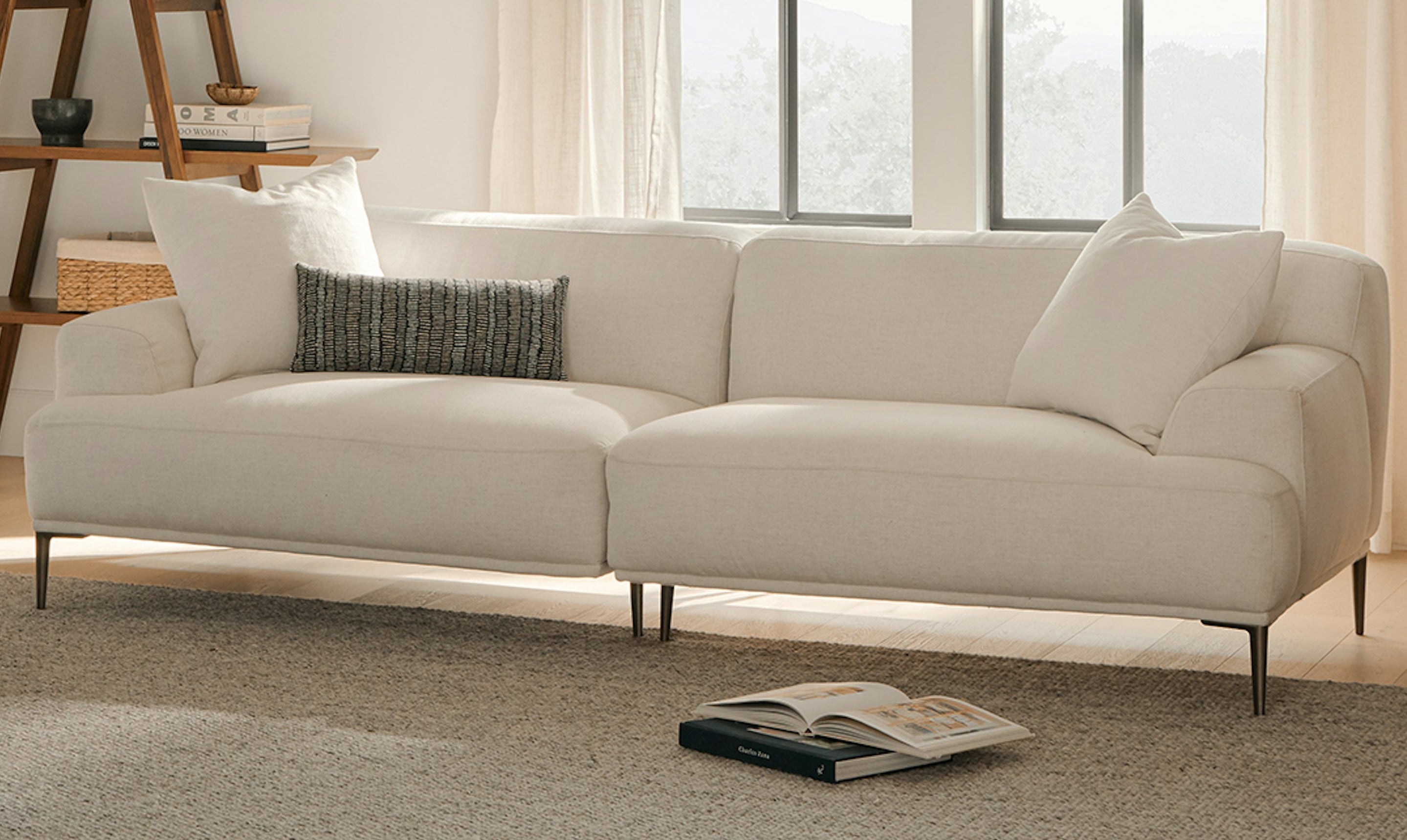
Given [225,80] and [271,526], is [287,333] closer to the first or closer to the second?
[271,526]

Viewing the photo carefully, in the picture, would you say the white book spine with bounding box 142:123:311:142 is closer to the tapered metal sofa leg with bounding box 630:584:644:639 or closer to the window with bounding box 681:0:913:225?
the window with bounding box 681:0:913:225

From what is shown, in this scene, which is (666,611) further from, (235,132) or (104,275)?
(104,275)

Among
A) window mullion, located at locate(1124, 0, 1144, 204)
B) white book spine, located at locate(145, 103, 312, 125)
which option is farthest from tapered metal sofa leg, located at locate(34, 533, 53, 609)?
window mullion, located at locate(1124, 0, 1144, 204)

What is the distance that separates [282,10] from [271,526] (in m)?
2.42

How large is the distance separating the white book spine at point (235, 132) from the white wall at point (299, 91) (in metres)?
0.27

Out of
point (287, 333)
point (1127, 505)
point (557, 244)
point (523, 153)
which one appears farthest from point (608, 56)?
point (1127, 505)

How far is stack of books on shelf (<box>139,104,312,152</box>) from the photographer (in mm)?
4742

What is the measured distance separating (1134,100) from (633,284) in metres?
1.65

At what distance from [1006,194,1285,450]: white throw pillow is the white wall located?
238cm

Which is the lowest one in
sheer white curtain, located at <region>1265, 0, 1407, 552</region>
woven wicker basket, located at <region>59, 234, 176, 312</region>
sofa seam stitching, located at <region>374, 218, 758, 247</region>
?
woven wicker basket, located at <region>59, 234, 176, 312</region>

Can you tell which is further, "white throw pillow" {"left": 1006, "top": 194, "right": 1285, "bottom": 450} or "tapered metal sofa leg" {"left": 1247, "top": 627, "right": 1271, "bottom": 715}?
"white throw pillow" {"left": 1006, "top": 194, "right": 1285, "bottom": 450}

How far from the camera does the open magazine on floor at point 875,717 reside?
2.38 m

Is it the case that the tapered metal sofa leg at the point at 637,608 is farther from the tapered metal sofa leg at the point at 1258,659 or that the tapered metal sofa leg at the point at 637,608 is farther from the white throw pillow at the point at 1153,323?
the tapered metal sofa leg at the point at 1258,659

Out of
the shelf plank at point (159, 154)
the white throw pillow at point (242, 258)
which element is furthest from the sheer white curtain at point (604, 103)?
the white throw pillow at point (242, 258)
